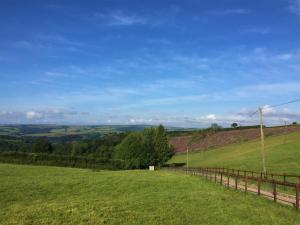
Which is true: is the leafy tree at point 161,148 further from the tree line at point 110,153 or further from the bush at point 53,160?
the bush at point 53,160

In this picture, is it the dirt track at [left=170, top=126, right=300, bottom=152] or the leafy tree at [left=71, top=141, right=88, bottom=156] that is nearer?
the dirt track at [left=170, top=126, right=300, bottom=152]

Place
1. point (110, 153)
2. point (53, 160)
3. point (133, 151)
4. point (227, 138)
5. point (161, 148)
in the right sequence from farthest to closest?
point (110, 153) → point (161, 148) → point (133, 151) → point (227, 138) → point (53, 160)

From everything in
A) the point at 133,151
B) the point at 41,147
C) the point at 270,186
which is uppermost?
the point at 270,186

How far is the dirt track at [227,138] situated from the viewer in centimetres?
10929

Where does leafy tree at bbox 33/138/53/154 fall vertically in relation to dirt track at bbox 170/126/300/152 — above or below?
below

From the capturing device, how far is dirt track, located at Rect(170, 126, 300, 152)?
109 metres

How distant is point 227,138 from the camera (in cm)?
12469

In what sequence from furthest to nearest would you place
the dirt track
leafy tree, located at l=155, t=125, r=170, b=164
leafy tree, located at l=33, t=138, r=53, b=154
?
leafy tree, located at l=33, t=138, r=53, b=154
leafy tree, located at l=155, t=125, r=170, b=164
the dirt track

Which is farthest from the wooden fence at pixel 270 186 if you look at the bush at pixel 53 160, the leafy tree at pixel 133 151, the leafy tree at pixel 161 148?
the leafy tree at pixel 161 148

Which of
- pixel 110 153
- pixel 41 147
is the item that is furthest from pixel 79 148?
pixel 41 147

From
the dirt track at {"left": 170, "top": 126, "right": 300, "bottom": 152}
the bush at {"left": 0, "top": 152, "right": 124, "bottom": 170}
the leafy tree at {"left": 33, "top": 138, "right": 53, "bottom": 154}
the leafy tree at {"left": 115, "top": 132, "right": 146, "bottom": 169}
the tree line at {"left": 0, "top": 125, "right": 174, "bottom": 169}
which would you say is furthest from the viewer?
the leafy tree at {"left": 33, "top": 138, "right": 53, "bottom": 154}

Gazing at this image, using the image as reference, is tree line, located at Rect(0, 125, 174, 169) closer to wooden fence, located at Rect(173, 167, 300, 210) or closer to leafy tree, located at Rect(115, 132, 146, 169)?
leafy tree, located at Rect(115, 132, 146, 169)

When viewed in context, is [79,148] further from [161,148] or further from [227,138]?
[227,138]

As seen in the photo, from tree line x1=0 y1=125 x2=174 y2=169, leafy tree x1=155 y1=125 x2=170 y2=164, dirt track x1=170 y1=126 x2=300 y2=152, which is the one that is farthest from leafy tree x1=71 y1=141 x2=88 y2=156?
leafy tree x1=155 y1=125 x2=170 y2=164
